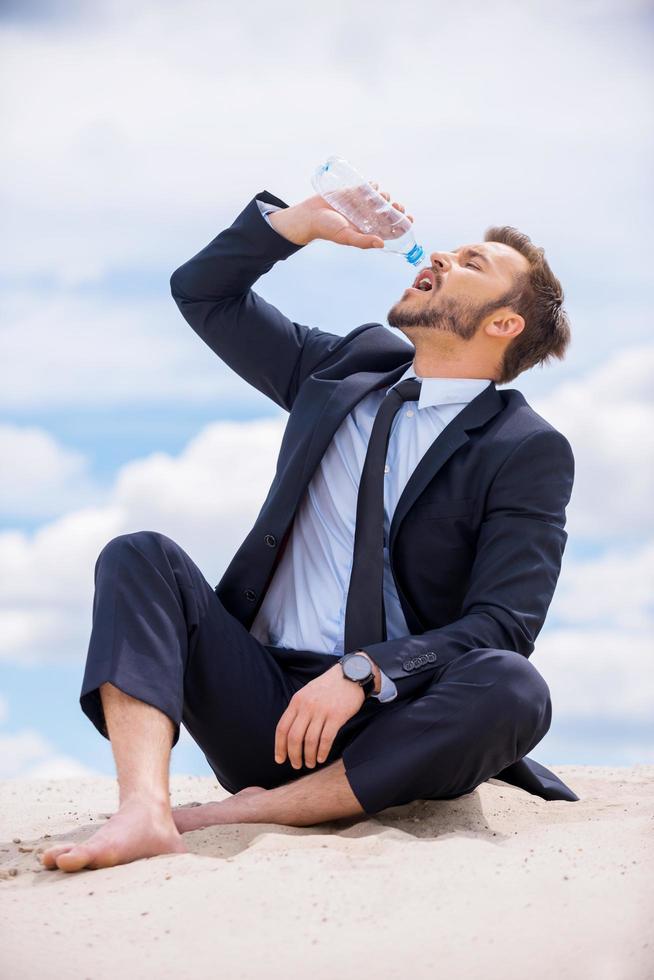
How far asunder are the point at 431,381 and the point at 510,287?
596mm

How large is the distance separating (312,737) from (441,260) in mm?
2104

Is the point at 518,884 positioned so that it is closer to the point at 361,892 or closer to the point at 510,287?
the point at 361,892

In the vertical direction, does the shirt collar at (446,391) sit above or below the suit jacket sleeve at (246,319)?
below

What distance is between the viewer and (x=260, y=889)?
2855 mm

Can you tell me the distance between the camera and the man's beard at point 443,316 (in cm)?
462

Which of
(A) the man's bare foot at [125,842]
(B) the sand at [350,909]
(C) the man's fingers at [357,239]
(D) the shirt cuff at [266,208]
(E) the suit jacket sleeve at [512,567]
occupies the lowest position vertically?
(B) the sand at [350,909]

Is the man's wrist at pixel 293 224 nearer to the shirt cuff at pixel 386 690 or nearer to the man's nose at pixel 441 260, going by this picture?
the man's nose at pixel 441 260

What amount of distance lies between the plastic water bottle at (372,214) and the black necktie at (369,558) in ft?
3.30

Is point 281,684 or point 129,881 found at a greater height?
point 281,684

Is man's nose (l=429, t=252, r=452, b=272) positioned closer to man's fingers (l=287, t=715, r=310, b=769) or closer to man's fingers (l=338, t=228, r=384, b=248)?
man's fingers (l=338, t=228, r=384, b=248)

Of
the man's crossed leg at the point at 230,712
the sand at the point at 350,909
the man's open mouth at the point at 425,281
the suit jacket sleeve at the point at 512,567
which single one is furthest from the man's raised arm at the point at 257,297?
the sand at the point at 350,909

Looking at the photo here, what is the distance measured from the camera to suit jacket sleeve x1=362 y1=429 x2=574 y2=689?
3.91 meters

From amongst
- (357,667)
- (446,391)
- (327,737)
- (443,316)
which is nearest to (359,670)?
(357,667)

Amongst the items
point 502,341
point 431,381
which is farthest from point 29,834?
point 502,341
